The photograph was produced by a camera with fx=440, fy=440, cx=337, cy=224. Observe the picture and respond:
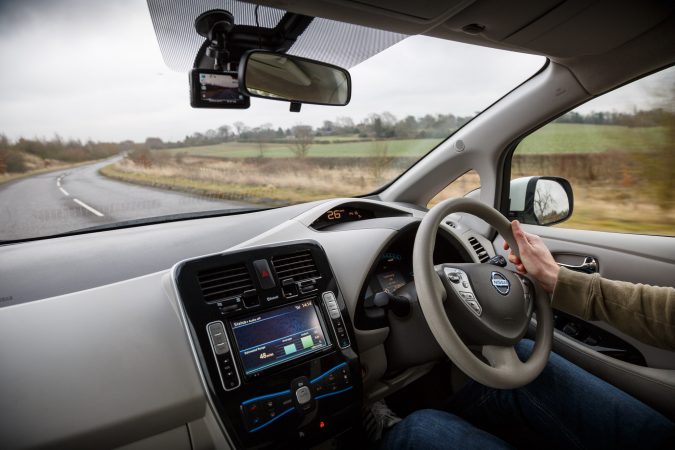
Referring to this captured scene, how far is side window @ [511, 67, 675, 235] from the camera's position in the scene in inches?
94.8

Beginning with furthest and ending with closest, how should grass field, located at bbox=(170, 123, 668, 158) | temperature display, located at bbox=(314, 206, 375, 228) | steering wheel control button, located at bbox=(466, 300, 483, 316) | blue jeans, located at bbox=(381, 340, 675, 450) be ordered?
grass field, located at bbox=(170, 123, 668, 158) < temperature display, located at bbox=(314, 206, 375, 228) < steering wheel control button, located at bbox=(466, 300, 483, 316) < blue jeans, located at bbox=(381, 340, 675, 450)

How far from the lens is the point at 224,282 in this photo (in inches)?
67.3

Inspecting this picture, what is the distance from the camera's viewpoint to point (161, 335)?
157 centimetres

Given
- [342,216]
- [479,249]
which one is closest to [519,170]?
[479,249]

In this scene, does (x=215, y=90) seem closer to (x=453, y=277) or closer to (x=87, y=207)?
(x=87, y=207)

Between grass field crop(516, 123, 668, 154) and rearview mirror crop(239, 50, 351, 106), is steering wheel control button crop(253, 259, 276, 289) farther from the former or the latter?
grass field crop(516, 123, 668, 154)

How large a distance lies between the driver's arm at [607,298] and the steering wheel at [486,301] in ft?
0.23

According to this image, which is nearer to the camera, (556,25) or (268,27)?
(556,25)

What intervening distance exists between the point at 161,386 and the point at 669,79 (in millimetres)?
2693

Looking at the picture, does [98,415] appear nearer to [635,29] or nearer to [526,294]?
[526,294]

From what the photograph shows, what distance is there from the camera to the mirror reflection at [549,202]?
9.25ft

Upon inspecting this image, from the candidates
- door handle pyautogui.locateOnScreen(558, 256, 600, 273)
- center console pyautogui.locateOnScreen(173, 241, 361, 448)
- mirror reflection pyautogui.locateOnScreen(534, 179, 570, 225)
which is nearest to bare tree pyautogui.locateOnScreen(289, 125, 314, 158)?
center console pyautogui.locateOnScreen(173, 241, 361, 448)

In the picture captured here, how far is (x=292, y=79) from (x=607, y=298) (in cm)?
167

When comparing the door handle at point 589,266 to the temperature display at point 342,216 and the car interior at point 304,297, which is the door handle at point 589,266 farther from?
the temperature display at point 342,216
